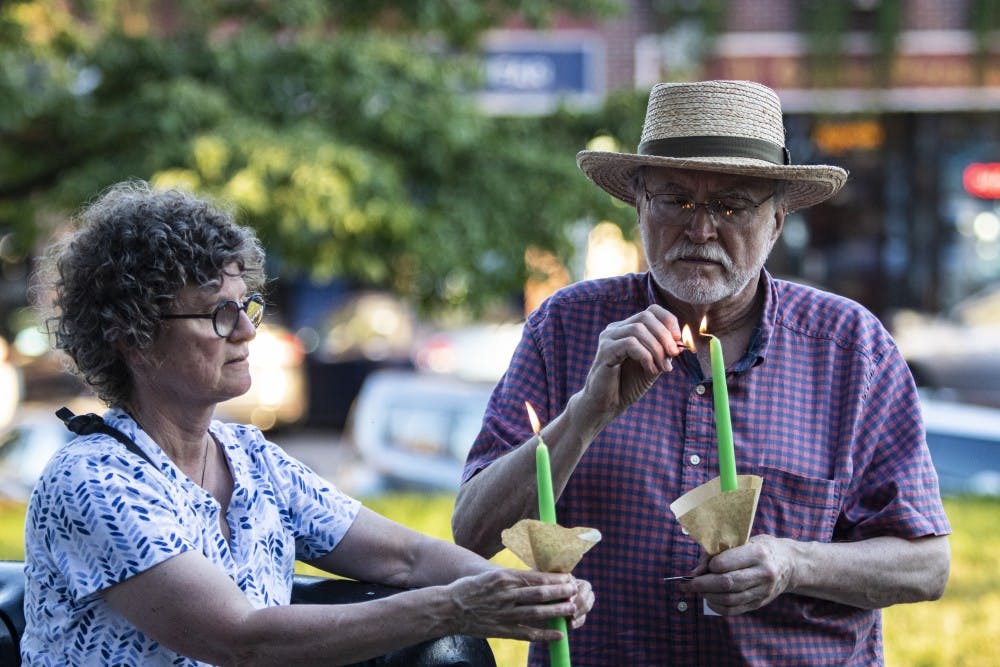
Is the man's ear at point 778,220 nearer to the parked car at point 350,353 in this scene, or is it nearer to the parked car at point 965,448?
the parked car at point 965,448

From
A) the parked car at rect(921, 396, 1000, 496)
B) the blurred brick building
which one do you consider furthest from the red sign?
the parked car at rect(921, 396, 1000, 496)

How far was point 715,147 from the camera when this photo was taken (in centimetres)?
248

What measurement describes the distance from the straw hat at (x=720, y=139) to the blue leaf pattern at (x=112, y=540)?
101 cm

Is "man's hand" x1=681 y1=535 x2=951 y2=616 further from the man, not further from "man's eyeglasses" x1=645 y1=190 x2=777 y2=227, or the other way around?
"man's eyeglasses" x1=645 y1=190 x2=777 y2=227

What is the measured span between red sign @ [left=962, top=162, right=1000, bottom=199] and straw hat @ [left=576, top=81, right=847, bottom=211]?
48.7ft

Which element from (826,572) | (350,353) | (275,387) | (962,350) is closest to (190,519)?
(826,572)

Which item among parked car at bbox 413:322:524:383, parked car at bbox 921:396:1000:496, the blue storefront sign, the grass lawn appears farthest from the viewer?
parked car at bbox 413:322:524:383

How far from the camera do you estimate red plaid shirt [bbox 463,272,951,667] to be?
97.2 inches

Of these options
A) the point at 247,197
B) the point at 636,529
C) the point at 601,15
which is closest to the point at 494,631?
the point at 636,529

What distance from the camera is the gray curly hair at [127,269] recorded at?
2354 mm

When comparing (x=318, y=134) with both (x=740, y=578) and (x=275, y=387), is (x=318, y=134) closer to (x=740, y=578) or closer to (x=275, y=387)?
(x=740, y=578)

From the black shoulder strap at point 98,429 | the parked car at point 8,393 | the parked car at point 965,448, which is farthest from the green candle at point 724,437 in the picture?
the parked car at point 8,393

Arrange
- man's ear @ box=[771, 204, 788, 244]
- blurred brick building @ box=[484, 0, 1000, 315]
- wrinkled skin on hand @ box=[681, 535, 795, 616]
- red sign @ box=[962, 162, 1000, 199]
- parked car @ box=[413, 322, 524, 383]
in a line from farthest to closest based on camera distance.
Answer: red sign @ box=[962, 162, 1000, 199], blurred brick building @ box=[484, 0, 1000, 315], parked car @ box=[413, 322, 524, 383], man's ear @ box=[771, 204, 788, 244], wrinkled skin on hand @ box=[681, 535, 795, 616]

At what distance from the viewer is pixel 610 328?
2281 millimetres
